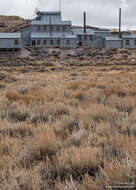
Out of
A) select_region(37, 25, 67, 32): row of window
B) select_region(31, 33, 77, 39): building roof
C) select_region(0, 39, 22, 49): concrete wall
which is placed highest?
select_region(37, 25, 67, 32): row of window

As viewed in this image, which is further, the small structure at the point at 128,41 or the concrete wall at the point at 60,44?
the small structure at the point at 128,41

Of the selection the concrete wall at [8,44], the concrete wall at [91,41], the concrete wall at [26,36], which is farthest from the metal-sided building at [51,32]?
the concrete wall at [8,44]

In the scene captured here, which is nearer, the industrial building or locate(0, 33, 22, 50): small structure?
locate(0, 33, 22, 50): small structure

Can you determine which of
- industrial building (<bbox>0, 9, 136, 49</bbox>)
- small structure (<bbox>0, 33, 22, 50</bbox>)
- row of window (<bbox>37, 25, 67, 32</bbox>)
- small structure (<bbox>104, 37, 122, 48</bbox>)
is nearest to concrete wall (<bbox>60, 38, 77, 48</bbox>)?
industrial building (<bbox>0, 9, 136, 49</bbox>)

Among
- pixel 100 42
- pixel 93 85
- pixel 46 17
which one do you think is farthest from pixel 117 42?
pixel 93 85

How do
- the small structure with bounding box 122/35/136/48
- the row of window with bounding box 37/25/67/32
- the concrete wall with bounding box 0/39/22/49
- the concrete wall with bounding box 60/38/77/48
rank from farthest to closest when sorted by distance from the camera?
the row of window with bounding box 37/25/67/32 → the small structure with bounding box 122/35/136/48 → the concrete wall with bounding box 60/38/77/48 → the concrete wall with bounding box 0/39/22/49

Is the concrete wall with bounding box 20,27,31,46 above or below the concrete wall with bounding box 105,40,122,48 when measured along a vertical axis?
above

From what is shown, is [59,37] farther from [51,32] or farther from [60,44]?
[51,32]

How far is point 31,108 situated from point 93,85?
536 cm

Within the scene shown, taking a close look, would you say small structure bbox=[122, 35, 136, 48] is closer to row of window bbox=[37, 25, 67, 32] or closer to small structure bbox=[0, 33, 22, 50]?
row of window bbox=[37, 25, 67, 32]

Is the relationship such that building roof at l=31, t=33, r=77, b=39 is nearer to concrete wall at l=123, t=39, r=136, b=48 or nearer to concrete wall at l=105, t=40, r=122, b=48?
concrete wall at l=105, t=40, r=122, b=48

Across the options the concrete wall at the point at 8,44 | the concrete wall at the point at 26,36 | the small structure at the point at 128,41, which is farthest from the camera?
the concrete wall at the point at 26,36

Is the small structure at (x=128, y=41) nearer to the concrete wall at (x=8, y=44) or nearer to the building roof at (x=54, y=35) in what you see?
the building roof at (x=54, y=35)

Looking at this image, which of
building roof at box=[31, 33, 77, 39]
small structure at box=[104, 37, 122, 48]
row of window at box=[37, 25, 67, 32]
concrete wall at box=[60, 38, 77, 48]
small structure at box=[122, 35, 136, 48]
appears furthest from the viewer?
row of window at box=[37, 25, 67, 32]
